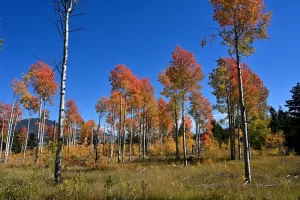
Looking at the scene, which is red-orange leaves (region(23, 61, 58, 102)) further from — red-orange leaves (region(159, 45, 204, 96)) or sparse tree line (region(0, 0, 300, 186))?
red-orange leaves (region(159, 45, 204, 96))

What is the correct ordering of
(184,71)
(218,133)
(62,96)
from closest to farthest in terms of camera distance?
(62,96) → (184,71) → (218,133)

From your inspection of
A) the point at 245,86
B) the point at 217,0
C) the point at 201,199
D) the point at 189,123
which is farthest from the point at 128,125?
the point at 201,199

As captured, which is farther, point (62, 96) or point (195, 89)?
point (195, 89)

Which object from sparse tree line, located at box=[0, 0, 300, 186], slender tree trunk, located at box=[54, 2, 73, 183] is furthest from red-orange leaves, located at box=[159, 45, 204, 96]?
slender tree trunk, located at box=[54, 2, 73, 183]

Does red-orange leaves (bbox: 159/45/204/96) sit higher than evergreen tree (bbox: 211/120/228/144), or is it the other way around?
red-orange leaves (bbox: 159/45/204/96)

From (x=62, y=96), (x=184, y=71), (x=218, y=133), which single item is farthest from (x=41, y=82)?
(x=218, y=133)

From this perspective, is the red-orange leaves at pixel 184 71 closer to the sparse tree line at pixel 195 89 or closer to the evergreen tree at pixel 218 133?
the sparse tree line at pixel 195 89

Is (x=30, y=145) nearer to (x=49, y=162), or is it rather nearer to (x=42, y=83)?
(x=42, y=83)

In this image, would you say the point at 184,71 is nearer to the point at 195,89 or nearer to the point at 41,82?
the point at 195,89

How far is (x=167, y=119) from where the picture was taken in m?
42.7

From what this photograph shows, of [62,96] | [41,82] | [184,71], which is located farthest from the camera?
[41,82]

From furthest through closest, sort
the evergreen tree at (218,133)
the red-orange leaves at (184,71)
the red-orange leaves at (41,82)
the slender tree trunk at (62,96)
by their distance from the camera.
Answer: the evergreen tree at (218,133)
the red-orange leaves at (41,82)
the red-orange leaves at (184,71)
the slender tree trunk at (62,96)

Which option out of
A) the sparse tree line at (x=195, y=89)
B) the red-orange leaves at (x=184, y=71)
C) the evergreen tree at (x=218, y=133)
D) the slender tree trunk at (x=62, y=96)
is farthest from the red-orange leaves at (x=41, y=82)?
the evergreen tree at (x=218, y=133)

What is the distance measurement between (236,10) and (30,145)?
77.2 meters
